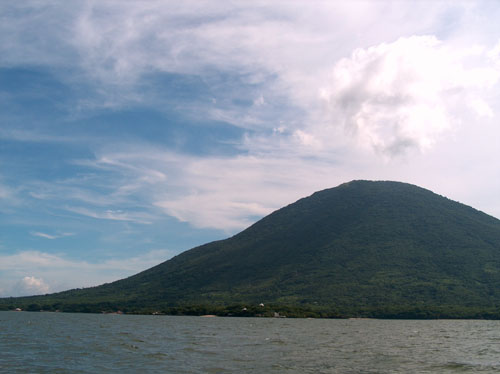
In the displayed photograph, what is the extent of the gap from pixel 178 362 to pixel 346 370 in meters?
16.9

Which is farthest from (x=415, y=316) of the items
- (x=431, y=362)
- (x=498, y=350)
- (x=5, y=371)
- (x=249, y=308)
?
(x=5, y=371)

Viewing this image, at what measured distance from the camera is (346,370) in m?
44.4

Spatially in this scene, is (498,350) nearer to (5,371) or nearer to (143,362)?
(143,362)

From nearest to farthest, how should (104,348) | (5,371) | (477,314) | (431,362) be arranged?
(5,371), (431,362), (104,348), (477,314)

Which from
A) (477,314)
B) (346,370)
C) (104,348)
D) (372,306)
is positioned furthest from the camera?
(372,306)

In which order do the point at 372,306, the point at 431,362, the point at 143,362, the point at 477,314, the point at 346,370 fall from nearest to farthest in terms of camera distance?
1. the point at 346,370
2. the point at 143,362
3. the point at 431,362
4. the point at 477,314
5. the point at 372,306

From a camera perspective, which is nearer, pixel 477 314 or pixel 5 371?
pixel 5 371

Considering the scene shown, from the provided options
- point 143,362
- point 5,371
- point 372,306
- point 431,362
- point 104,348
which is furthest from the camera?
point 372,306

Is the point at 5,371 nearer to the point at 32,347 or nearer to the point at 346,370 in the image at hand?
the point at 32,347

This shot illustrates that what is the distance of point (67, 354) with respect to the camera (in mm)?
54406

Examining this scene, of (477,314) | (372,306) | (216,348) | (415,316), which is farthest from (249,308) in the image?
(216,348)

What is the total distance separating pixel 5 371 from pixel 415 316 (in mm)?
163106

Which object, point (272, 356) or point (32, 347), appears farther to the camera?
point (32, 347)

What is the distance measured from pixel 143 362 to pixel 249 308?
146m
